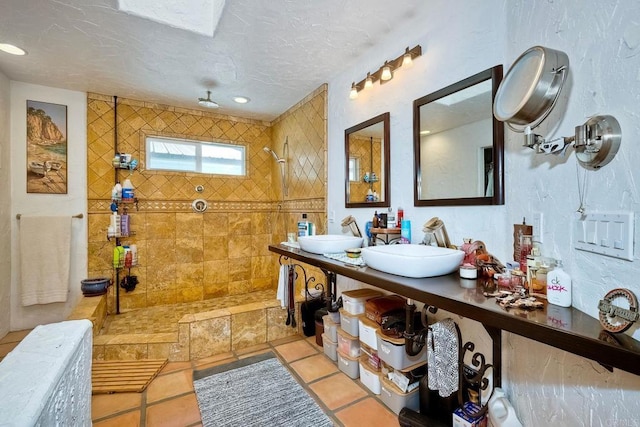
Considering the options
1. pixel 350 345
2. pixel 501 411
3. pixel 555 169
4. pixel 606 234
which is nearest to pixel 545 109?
pixel 555 169

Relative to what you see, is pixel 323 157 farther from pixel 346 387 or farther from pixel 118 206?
pixel 118 206

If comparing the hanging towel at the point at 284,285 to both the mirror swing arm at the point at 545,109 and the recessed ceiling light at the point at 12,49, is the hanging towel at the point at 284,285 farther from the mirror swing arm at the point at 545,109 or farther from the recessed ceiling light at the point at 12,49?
the recessed ceiling light at the point at 12,49

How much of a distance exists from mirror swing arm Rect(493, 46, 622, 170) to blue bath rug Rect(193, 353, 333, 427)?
5.75 feet

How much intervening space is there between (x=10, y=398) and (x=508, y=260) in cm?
182

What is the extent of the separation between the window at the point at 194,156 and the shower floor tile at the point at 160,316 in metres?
1.60

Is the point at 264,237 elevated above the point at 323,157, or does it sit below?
below

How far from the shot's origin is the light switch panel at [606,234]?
2.38 feet

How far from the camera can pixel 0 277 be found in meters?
2.43

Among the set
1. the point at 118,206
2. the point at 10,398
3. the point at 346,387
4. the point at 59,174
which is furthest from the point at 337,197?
the point at 59,174

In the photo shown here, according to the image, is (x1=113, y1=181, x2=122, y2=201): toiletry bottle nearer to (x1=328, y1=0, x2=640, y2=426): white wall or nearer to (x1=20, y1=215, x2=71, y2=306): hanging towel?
(x1=20, y1=215, x2=71, y2=306): hanging towel

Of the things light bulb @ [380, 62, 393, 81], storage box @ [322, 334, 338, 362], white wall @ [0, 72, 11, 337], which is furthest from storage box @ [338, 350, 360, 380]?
white wall @ [0, 72, 11, 337]

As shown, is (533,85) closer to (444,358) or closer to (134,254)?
(444,358)

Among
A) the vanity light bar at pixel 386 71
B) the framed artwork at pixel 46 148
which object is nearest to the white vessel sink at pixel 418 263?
the vanity light bar at pixel 386 71

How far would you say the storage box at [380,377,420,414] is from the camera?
1.65 meters
